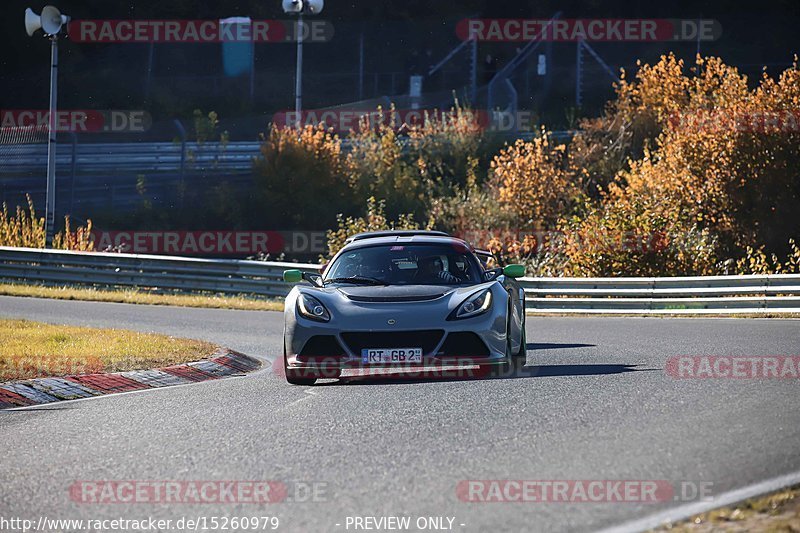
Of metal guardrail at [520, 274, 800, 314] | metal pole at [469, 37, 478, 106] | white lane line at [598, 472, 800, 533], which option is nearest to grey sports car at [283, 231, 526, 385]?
white lane line at [598, 472, 800, 533]

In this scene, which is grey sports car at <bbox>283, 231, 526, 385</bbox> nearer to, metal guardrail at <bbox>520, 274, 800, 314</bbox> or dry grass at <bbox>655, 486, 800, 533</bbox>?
dry grass at <bbox>655, 486, 800, 533</bbox>

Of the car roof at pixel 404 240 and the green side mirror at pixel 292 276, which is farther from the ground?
the car roof at pixel 404 240

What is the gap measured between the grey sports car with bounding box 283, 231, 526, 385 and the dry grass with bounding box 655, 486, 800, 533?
4942mm

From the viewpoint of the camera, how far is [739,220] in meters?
34.4

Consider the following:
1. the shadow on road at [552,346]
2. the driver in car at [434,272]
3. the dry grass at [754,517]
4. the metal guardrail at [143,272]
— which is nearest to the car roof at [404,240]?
the driver in car at [434,272]

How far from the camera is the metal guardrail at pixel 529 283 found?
2356 cm

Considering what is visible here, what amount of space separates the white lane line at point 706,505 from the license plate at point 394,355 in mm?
4538

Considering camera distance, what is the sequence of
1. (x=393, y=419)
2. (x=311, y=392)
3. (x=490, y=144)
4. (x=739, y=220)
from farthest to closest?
(x=490, y=144), (x=739, y=220), (x=311, y=392), (x=393, y=419)

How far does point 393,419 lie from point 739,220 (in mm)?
27057

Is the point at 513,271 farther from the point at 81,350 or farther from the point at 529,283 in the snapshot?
the point at 529,283

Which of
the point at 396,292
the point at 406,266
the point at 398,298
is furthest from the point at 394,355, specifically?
the point at 406,266

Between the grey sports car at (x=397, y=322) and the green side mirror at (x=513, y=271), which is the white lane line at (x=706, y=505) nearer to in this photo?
the grey sports car at (x=397, y=322)

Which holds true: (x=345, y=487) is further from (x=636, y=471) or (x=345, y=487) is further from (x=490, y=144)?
(x=490, y=144)

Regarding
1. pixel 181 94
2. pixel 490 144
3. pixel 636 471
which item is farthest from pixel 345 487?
pixel 181 94
